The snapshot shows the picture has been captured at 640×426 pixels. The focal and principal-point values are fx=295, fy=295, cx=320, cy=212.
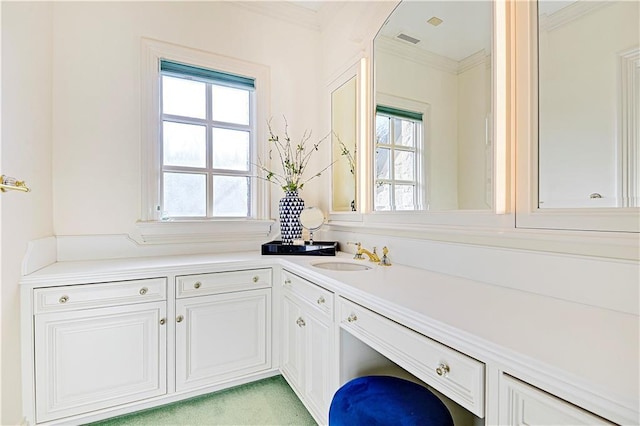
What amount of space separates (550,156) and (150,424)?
218 cm

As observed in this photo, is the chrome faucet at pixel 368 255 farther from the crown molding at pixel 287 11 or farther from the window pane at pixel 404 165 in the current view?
the crown molding at pixel 287 11

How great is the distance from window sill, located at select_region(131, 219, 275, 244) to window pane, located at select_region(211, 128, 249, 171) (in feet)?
1.48

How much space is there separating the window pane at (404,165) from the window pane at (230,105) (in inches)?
51.4

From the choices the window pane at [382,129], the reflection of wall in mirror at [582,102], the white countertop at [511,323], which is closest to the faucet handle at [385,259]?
the white countertop at [511,323]

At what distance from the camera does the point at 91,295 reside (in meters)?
1.49

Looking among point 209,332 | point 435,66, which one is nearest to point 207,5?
point 435,66

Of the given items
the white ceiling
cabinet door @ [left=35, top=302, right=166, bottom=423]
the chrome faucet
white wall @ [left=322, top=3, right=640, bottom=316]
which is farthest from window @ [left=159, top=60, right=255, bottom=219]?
the white ceiling

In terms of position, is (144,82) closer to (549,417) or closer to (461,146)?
(461,146)

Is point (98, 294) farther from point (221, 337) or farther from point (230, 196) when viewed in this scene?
point (230, 196)

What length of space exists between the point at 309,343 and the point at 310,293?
0.85ft

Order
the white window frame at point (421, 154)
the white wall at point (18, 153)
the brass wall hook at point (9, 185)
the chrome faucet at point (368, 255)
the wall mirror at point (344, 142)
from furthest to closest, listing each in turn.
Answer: the wall mirror at point (344, 142), the chrome faucet at point (368, 255), the white window frame at point (421, 154), the white wall at point (18, 153), the brass wall hook at point (9, 185)

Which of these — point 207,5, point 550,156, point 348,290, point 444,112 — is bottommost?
point 348,290

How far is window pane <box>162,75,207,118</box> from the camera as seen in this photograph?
7.00 ft

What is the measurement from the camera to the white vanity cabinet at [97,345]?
142cm
